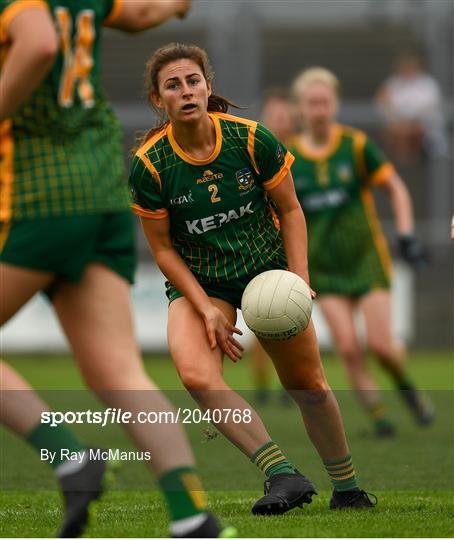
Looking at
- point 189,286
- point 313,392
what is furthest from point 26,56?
point 313,392

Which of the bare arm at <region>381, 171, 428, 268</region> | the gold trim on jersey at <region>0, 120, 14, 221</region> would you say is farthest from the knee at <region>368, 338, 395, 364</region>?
the gold trim on jersey at <region>0, 120, 14, 221</region>

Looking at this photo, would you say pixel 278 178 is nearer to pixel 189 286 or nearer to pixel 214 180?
pixel 214 180

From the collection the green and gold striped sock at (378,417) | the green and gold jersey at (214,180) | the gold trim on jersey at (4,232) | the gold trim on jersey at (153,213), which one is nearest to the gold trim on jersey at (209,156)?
the green and gold jersey at (214,180)

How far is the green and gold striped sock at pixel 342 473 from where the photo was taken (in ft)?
17.7

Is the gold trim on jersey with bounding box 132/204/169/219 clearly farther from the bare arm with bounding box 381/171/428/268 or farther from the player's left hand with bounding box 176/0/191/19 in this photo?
the bare arm with bounding box 381/171/428/268

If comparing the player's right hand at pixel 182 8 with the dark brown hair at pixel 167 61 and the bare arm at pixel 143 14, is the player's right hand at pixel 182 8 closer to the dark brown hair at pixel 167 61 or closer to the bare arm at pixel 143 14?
the bare arm at pixel 143 14

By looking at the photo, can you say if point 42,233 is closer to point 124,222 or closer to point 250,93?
point 124,222

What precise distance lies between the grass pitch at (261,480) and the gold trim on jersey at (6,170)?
1.37 meters

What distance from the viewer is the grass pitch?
486 centimetres

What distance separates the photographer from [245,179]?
514cm

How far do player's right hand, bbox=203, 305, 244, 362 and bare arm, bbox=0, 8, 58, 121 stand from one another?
59.6 inches

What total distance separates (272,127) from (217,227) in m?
5.78

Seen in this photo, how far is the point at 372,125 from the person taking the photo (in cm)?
1819

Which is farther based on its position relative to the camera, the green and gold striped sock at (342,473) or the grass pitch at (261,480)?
the green and gold striped sock at (342,473)
